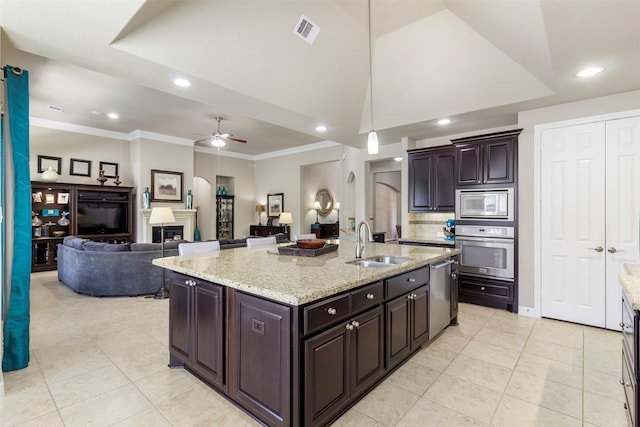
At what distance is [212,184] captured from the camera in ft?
31.2

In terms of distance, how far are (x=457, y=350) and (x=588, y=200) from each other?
2.41 meters

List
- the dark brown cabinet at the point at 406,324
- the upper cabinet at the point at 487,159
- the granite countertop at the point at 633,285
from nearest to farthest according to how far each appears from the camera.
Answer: the granite countertop at the point at 633,285 < the dark brown cabinet at the point at 406,324 < the upper cabinet at the point at 487,159

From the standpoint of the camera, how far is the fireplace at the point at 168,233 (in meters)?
7.65

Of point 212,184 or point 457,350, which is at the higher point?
point 212,184

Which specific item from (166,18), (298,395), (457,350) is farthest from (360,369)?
(166,18)

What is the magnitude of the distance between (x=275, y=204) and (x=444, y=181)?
20.6 ft

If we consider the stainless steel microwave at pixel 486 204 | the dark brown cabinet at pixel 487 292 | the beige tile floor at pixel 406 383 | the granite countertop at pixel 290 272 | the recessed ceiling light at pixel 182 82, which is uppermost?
the recessed ceiling light at pixel 182 82

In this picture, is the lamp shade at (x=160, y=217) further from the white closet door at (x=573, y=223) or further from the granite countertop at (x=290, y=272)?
the white closet door at (x=573, y=223)

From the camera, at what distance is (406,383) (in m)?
2.40

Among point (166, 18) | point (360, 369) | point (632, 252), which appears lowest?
point (360, 369)

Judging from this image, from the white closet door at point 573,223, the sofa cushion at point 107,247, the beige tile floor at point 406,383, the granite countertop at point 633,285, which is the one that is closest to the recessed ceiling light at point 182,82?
the beige tile floor at point 406,383

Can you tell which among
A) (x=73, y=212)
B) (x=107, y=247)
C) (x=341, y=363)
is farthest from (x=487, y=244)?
(x=73, y=212)

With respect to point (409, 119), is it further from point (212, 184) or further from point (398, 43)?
point (212, 184)

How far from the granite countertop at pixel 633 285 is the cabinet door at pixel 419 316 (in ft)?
4.45
